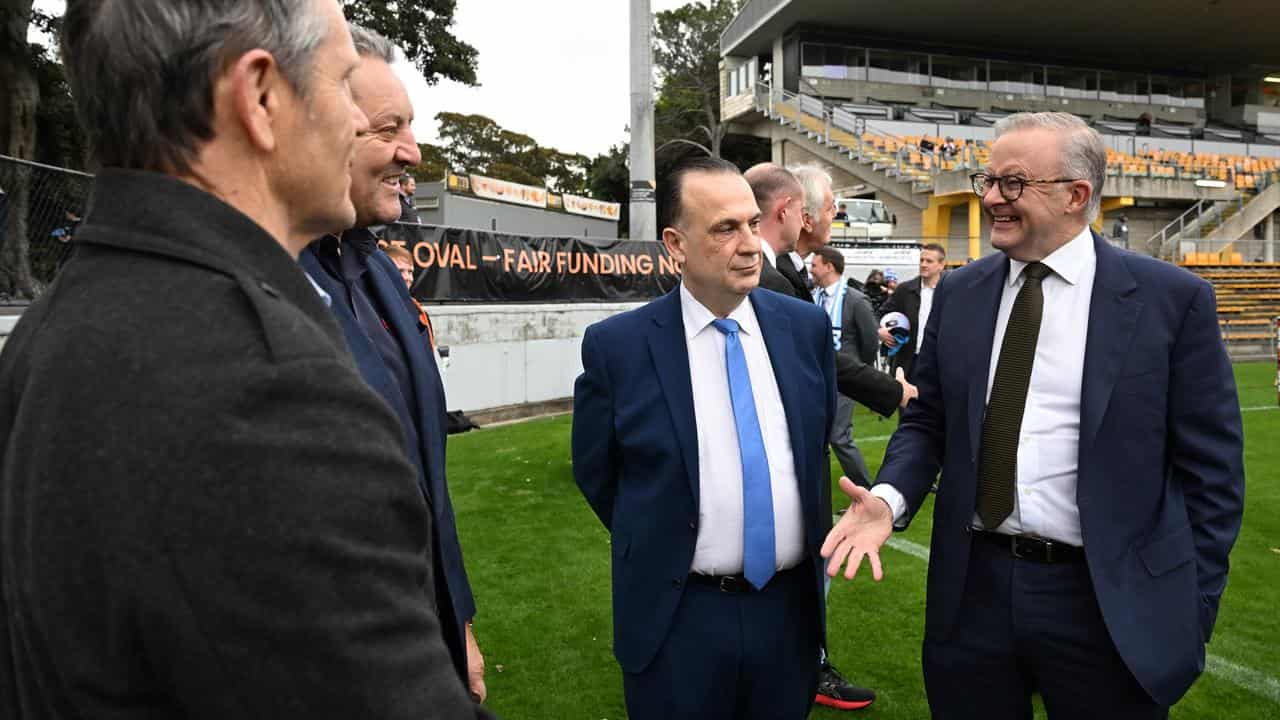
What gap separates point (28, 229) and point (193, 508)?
8.41 metres

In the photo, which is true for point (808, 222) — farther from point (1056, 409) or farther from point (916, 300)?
point (916, 300)

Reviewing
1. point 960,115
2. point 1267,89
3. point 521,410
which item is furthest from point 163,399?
point 1267,89

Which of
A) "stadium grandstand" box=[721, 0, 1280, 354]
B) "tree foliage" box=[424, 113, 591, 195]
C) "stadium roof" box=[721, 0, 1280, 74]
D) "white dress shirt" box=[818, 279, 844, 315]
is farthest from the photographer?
"tree foliage" box=[424, 113, 591, 195]

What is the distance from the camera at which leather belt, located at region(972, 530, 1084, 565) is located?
7.59ft

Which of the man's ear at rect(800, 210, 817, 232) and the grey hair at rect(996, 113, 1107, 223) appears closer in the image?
the grey hair at rect(996, 113, 1107, 223)

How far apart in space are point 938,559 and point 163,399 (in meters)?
2.24

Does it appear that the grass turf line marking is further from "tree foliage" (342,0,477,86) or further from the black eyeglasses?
"tree foliage" (342,0,477,86)

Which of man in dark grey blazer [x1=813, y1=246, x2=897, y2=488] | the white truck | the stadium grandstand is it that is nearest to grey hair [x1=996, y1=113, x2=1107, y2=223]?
man in dark grey blazer [x1=813, y1=246, x2=897, y2=488]

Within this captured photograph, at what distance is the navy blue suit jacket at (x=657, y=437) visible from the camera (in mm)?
2490

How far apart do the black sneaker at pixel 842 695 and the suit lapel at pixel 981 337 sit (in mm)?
1907

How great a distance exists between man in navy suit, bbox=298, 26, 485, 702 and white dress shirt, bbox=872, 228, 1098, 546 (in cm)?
146

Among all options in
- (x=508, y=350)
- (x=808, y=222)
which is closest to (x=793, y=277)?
(x=808, y=222)

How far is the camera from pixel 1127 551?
2.25 m

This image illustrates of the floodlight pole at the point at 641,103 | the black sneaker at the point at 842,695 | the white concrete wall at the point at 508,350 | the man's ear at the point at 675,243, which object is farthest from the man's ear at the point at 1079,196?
→ the floodlight pole at the point at 641,103
